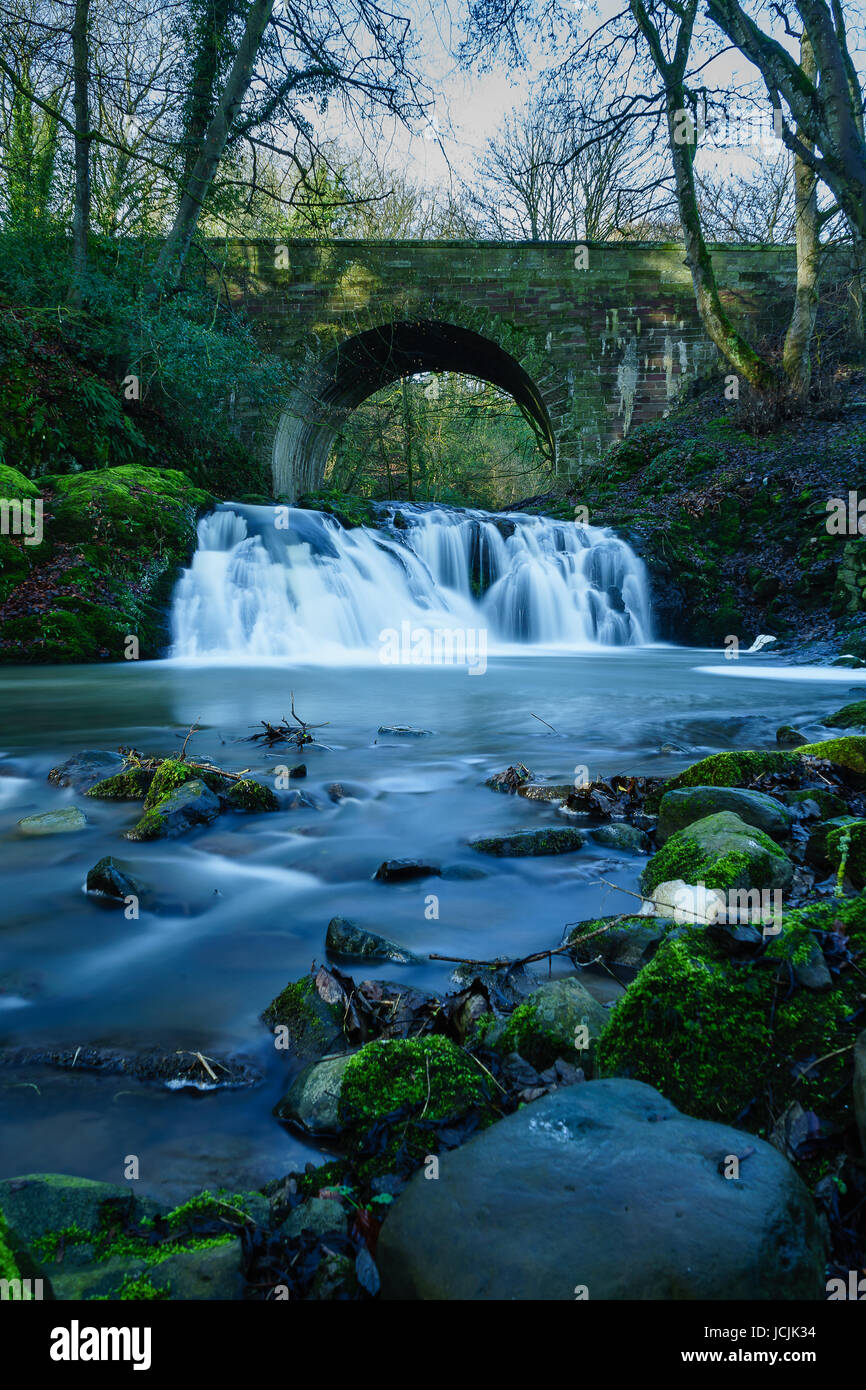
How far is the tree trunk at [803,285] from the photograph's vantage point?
1259 centimetres

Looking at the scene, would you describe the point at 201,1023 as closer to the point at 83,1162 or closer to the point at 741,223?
the point at 83,1162

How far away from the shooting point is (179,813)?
10.8 ft

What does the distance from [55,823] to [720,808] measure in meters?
2.77

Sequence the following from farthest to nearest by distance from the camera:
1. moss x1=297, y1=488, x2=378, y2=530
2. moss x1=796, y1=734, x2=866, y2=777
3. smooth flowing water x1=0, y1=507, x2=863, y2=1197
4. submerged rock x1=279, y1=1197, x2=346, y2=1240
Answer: moss x1=297, y1=488, x2=378, y2=530 < moss x1=796, y1=734, x2=866, y2=777 < smooth flowing water x1=0, y1=507, x2=863, y2=1197 < submerged rock x1=279, y1=1197, x2=346, y2=1240

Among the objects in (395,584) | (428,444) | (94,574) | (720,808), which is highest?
(428,444)

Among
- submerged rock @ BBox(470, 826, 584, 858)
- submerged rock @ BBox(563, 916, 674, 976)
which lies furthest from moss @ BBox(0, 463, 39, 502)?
submerged rock @ BBox(563, 916, 674, 976)

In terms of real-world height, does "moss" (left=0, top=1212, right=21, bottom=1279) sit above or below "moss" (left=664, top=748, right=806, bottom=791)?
below

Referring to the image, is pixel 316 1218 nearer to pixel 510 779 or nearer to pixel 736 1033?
pixel 736 1033

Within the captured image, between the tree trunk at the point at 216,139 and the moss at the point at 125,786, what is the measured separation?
430 inches

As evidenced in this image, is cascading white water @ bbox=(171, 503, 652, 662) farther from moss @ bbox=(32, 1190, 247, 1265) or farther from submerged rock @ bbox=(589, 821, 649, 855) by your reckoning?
moss @ bbox=(32, 1190, 247, 1265)

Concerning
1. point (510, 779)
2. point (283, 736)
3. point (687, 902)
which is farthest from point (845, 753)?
point (283, 736)

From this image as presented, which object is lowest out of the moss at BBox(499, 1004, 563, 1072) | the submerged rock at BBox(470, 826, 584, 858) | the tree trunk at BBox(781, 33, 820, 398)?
the moss at BBox(499, 1004, 563, 1072)

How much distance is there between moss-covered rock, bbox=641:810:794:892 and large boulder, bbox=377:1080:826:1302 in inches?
38.9

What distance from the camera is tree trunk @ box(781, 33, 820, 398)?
496 inches
